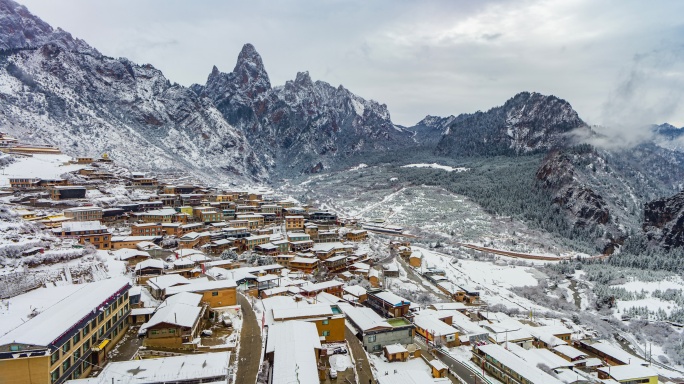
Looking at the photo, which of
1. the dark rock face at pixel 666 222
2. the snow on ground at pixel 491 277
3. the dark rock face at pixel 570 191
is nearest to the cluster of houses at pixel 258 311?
the snow on ground at pixel 491 277

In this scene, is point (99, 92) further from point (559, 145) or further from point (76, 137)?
point (559, 145)

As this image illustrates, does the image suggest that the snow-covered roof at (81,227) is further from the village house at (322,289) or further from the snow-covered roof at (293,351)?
the snow-covered roof at (293,351)

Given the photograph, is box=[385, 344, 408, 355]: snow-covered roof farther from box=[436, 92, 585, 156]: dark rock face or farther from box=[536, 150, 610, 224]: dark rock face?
box=[436, 92, 585, 156]: dark rock face

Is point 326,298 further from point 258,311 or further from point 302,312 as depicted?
point 302,312

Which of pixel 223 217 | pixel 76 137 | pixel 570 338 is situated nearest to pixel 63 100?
pixel 76 137

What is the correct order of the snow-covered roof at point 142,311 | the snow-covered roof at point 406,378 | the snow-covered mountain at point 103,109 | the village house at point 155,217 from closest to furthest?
the snow-covered roof at point 406,378 → the snow-covered roof at point 142,311 → the village house at point 155,217 → the snow-covered mountain at point 103,109

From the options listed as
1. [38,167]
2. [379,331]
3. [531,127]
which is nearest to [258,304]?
[379,331]

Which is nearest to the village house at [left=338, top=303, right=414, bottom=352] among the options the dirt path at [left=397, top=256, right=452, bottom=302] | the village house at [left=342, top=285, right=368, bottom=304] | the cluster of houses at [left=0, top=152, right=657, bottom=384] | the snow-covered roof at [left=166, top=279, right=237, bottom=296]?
the cluster of houses at [left=0, top=152, right=657, bottom=384]
